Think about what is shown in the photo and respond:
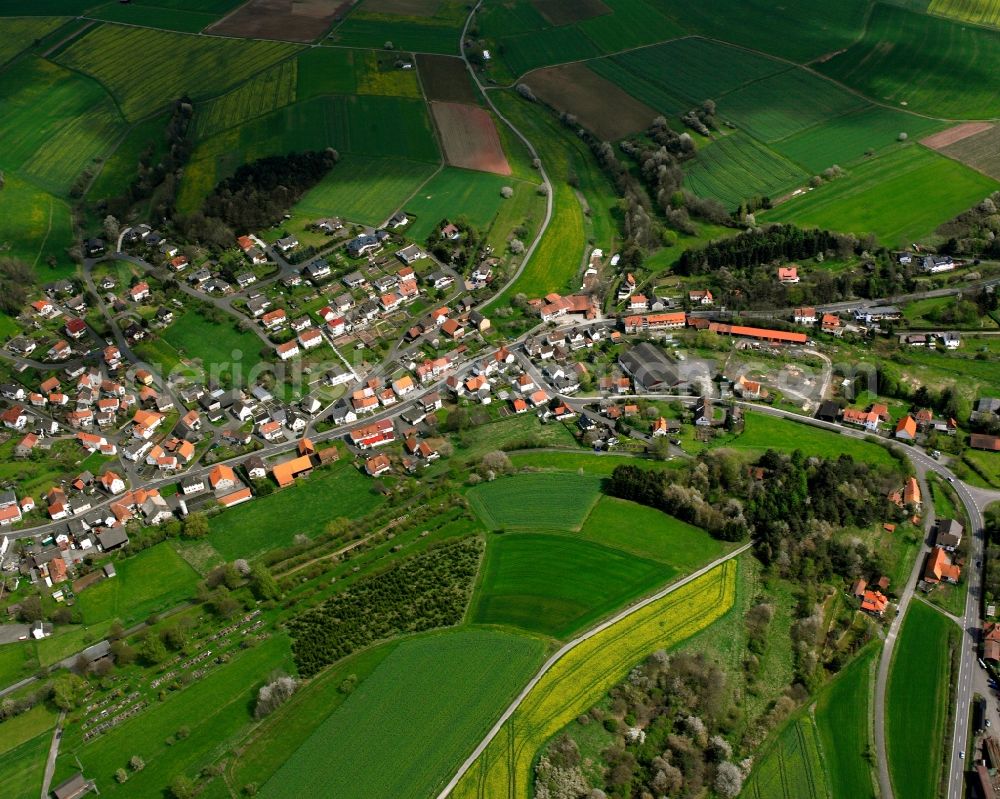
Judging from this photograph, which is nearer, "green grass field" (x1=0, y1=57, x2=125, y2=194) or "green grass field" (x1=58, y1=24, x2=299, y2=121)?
"green grass field" (x1=0, y1=57, x2=125, y2=194)

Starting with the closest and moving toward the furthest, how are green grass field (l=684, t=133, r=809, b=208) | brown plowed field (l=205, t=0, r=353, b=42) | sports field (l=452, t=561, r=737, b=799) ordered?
A: sports field (l=452, t=561, r=737, b=799) → green grass field (l=684, t=133, r=809, b=208) → brown plowed field (l=205, t=0, r=353, b=42)

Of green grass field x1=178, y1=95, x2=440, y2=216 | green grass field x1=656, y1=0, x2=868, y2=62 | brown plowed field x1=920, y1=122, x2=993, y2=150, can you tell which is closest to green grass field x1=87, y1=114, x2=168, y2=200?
green grass field x1=178, y1=95, x2=440, y2=216

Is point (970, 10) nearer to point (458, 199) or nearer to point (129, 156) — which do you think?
point (458, 199)

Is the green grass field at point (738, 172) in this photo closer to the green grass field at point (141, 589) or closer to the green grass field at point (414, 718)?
the green grass field at point (414, 718)

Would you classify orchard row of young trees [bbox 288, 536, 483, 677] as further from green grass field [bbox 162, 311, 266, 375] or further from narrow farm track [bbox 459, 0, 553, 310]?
narrow farm track [bbox 459, 0, 553, 310]

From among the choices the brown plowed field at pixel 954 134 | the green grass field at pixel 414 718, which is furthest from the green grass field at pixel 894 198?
the green grass field at pixel 414 718
